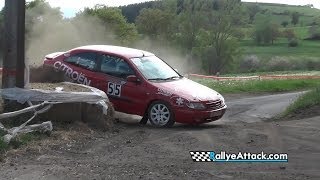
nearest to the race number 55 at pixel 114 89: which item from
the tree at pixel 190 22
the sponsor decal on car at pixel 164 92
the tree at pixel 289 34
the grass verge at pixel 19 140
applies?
the sponsor decal on car at pixel 164 92

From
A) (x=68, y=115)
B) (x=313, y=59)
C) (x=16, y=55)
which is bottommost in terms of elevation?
(x=313, y=59)

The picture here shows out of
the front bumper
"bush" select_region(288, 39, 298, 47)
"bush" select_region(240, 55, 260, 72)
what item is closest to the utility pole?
the front bumper

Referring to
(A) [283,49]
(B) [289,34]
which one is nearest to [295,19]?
(B) [289,34]

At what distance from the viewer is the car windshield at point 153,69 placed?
11530 millimetres

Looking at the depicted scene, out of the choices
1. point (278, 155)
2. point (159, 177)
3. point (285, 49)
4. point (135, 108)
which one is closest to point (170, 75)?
point (135, 108)

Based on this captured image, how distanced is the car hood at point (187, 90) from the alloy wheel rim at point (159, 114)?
1.13 feet

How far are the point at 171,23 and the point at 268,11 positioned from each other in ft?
111

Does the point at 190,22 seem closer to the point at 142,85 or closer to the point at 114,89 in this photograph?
the point at 114,89

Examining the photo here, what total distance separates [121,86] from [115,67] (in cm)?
52

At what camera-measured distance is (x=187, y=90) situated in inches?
439

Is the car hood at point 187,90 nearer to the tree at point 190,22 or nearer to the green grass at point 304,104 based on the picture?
the green grass at point 304,104

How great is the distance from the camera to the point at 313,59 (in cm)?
8188

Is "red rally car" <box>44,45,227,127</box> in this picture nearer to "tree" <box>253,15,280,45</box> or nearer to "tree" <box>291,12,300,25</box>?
"tree" <box>253,15,280,45</box>

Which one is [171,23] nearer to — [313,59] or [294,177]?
[313,59]
